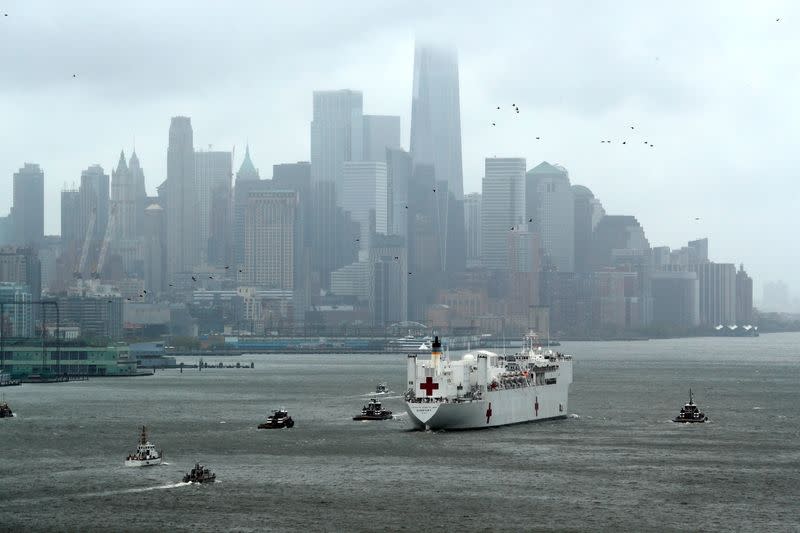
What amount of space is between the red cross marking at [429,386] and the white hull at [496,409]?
0.81 m

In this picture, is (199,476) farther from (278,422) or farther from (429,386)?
(278,422)

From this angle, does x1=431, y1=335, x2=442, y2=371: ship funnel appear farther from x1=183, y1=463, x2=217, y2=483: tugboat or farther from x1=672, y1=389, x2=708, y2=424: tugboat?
x1=183, y1=463, x2=217, y2=483: tugboat

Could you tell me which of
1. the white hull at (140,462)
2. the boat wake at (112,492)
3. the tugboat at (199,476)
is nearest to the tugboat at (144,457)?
the white hull at (140,462)

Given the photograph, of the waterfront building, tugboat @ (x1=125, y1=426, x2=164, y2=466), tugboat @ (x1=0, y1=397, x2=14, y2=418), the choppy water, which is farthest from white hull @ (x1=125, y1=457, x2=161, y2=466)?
the waterfront building

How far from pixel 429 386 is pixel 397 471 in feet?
56.0

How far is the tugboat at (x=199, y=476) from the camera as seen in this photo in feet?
244

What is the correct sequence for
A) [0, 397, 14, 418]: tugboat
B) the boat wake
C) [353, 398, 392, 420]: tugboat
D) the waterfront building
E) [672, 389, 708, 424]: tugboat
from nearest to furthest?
the boat wake, [672, 389, 708, 424]: tugboat, [353, 398, 392, 420]: tugboat, [0, 397, 14, 418]: tugboat, the waterfront building

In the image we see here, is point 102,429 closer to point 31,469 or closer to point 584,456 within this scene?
point 31,469

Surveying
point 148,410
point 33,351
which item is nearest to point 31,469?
point 148,410

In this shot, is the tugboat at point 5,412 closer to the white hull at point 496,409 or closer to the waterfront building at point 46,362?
the white hull at point 496,409

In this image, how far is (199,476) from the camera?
2933 inches

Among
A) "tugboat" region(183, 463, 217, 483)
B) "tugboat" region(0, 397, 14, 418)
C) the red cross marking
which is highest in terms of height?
the red cross marking

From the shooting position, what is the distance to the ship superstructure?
9681 centimetres

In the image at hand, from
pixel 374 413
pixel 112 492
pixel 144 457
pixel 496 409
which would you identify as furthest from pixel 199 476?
pixel 374 413
